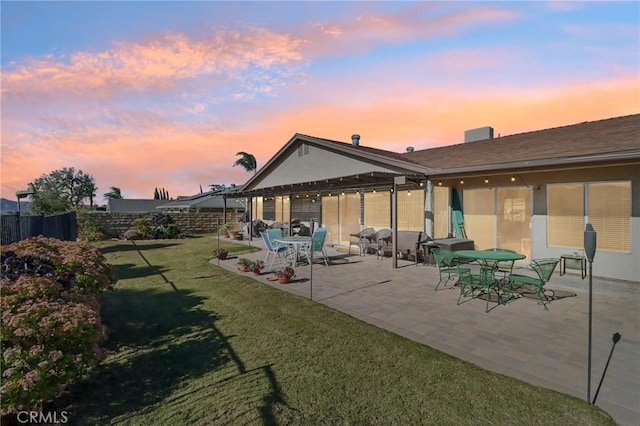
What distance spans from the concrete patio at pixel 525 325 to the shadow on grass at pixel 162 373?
88.5 inches

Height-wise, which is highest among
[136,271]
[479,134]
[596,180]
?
[479,134]

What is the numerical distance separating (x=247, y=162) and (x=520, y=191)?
3532 cm

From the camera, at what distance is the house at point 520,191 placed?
7363 millimetres

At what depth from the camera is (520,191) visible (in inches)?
357

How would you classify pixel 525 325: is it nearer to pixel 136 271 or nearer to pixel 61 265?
pixel 61 265

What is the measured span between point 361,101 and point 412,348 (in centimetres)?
1131

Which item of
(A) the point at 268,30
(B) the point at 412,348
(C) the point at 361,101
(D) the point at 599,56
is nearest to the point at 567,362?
(B) the point at 412,348

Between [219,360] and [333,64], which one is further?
[333,64]

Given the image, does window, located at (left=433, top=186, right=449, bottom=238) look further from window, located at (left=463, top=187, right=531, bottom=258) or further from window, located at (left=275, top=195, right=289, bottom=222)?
window, located at (left=275, top=195, right=289, bottom=222)

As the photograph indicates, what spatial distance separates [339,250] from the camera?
1333 centimetres

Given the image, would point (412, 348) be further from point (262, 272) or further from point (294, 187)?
point (294, 187)

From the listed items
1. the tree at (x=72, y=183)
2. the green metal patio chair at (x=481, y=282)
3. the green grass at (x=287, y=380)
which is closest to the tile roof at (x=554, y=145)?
the green metal patio chair at (x=481, y=282)

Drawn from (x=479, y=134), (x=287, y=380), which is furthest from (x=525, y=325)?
(x=479, y=134)

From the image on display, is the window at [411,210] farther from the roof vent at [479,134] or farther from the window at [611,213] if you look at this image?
the roof vent at [479,134]
